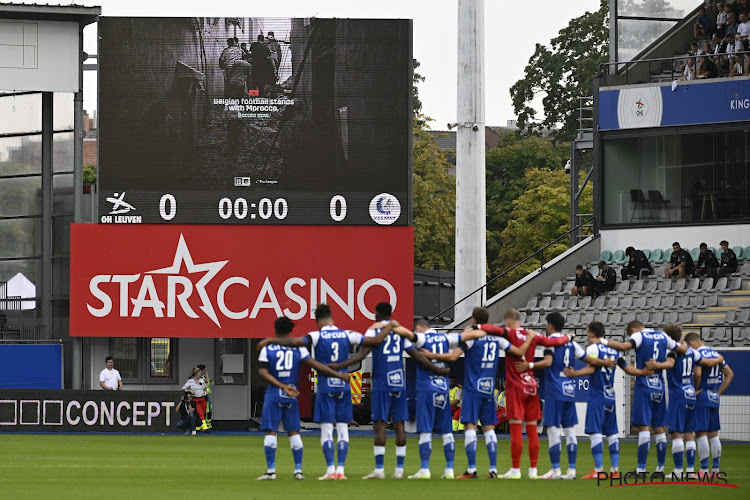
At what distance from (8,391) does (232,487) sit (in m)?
18.7

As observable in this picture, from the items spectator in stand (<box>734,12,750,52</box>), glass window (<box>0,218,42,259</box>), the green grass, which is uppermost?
spectator in stand (<box>734,12,750,52</box>)

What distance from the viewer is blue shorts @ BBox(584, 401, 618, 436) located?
18.4 meters

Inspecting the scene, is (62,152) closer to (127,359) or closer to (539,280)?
(127,359)

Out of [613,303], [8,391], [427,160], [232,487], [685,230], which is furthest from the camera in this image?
[427,160]

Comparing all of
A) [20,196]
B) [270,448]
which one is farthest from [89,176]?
[270,448]

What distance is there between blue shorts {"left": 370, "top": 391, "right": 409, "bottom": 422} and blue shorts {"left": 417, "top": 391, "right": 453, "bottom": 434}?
0.20 metres

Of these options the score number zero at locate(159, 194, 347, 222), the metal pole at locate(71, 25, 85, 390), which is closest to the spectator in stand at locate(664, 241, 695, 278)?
the score number zero at locate(159, 194, 347, 222)

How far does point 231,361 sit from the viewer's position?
37.1 meters

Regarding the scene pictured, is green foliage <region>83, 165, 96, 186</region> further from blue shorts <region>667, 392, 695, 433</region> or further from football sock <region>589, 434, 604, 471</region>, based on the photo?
football sock <region>589, 434, 604, 471</region>

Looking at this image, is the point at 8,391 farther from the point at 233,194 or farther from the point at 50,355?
the point at 233,194

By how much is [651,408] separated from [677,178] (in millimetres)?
23420

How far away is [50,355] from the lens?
36.2 metres

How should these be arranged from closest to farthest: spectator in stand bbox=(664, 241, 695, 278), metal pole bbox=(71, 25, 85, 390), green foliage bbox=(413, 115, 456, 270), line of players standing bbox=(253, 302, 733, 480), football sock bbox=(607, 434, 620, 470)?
line of players standing bbox=(253, 302, 733, 480) < football sock bbox=(607, 434, 620, 470) < metal pole bbox=(71, 25, 85, 390) < spectator in stand bbox=(664, 241, 695, 278) < green foliage bbox=(413, 115, 456, 270)

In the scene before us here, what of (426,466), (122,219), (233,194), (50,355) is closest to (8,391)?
(50,355)
